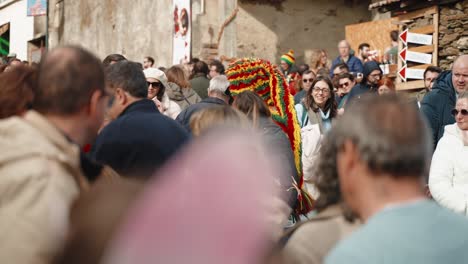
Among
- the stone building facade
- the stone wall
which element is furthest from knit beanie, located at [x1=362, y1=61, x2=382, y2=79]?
the stone building facade

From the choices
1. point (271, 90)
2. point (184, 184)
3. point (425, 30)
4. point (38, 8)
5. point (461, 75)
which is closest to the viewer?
point (184, 184)

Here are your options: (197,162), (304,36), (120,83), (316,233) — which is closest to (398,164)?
(316,233)

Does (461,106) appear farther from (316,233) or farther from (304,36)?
(304,36)

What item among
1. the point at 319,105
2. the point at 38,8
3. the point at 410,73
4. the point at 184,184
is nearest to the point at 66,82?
the point at 184,184

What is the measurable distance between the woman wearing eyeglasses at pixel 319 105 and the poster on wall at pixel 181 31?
1222 centimetres

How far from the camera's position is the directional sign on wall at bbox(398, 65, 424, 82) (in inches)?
671

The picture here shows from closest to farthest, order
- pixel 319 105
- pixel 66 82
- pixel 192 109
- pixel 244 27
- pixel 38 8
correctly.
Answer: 1. pixel 66 82
2. pixel 192 109
3. pixel 319 105
4. pixel 244 27
5. pixel 38 8

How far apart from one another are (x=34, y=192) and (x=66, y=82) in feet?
1.70

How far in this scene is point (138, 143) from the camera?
4824 millimetres

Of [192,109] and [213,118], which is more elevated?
[213,118]

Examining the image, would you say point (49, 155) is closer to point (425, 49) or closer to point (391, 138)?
point (391, 138)

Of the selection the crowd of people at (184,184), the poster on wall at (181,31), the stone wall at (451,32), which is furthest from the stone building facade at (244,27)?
the crowd of people at (184,184)

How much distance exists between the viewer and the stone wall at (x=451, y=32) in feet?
53.4

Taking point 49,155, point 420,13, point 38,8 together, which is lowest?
point 49,155
